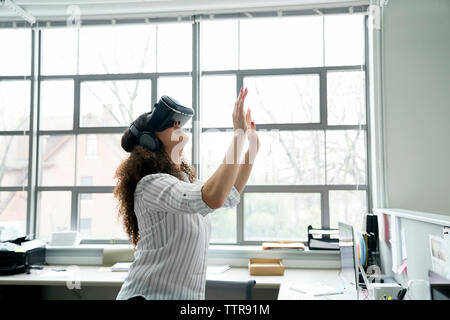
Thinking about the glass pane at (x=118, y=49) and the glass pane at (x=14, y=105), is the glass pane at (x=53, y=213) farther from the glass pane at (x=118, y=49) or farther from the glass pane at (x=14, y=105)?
the glass pane at (x=118, y=49)

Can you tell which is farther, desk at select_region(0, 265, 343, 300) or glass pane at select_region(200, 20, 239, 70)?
glass pane at select_region(200, 20, 239, 70)

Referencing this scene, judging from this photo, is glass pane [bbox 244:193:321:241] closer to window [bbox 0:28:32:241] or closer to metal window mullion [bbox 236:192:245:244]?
metal window mullion [bbox 236:192:245:244]

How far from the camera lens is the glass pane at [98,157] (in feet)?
10.1

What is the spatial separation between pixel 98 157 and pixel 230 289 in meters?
1.99

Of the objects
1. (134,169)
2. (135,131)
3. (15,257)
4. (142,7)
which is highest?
(142,7)

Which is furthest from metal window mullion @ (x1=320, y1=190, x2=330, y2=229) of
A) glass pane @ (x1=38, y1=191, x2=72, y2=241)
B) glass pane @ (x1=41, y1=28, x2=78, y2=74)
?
glass pane @ (x1=41, y1=28, x2=78, y2=74)

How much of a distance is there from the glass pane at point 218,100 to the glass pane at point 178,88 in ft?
0.38

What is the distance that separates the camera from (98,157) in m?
3.11

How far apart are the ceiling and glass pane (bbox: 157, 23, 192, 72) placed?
12 cm

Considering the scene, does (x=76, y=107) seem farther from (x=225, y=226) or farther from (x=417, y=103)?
(x=417, y=103)

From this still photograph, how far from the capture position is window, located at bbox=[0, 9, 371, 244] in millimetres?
2893

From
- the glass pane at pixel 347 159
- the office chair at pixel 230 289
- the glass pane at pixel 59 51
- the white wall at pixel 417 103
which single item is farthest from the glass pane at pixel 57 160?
the white wall at pixel 417 103

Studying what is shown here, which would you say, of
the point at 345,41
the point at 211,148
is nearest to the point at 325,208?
the point at 211,148

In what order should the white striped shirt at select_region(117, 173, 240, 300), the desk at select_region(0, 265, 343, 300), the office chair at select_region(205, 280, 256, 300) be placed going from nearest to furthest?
the white striped shirt at select_region(117, 173, 240, 300), the office chair at select_region(205, 280, 256, 300), the desk at select_region(0, 265, 343, 300)
